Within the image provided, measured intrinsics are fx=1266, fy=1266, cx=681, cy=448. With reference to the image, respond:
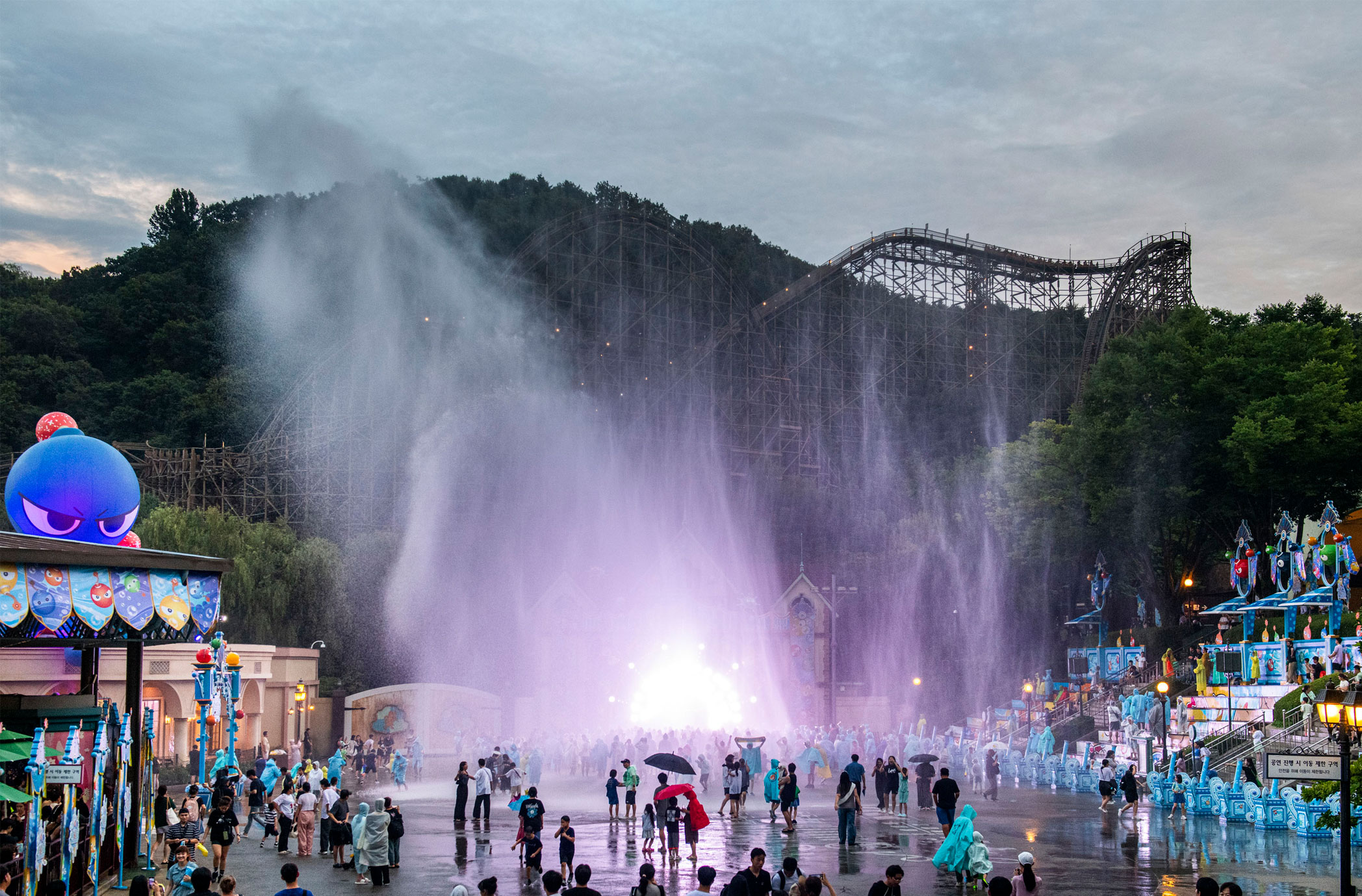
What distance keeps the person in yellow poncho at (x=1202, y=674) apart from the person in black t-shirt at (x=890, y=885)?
2334 centimetres

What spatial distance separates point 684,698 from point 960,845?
32.0 metres

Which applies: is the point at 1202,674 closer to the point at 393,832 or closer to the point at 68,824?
the point at 393,832

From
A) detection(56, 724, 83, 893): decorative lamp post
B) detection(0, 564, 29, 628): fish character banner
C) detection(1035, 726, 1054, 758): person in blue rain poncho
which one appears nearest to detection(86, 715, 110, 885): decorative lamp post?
detection(56, 724, 83, 893): decorative lamp post

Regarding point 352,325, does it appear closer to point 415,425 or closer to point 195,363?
point 415,425

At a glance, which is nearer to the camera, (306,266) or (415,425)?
(415,425)

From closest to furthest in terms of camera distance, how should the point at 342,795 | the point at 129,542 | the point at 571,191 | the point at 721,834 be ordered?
the point at 342,795
the point at 129,542
the point at 721,834
the point at 571,191

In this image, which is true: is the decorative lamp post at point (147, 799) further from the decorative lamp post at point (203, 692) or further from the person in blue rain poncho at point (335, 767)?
the decorative lamp post at point (203, 692)

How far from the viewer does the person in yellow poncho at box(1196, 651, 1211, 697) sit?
30453mm

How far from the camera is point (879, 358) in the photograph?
5922cm

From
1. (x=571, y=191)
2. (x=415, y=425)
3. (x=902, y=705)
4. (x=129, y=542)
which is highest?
(x=571, y=191)

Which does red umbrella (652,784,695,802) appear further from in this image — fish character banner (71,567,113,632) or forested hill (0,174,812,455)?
forested hill (0,174,812,455)

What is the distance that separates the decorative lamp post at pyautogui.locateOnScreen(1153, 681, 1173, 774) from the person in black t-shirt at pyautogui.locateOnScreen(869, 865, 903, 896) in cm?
1712

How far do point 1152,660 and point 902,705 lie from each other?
1114 centimetres

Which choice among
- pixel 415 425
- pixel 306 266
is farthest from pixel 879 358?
pixel 306 266
